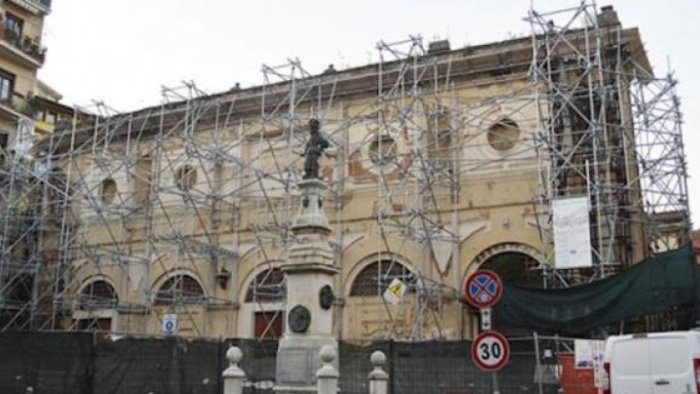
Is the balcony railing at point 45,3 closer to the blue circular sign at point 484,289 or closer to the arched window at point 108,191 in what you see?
the arched window at point 108,191

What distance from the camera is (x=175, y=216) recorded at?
2597cm

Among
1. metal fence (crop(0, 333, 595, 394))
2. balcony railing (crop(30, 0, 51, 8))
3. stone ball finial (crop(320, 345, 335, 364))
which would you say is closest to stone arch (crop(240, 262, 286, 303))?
metal fence (crop(0, 333, 595, 394))

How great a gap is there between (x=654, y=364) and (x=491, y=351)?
3.46 m

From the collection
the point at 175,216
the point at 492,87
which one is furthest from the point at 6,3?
the point at 492,87

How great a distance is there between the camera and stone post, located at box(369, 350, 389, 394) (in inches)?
541

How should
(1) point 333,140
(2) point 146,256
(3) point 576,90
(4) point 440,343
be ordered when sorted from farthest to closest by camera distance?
(2) point 146,256 → (1) point 333,140 → (3) point 576,90 → (4) point 440,343

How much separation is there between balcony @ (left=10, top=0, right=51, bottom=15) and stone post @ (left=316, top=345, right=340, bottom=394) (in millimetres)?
25960

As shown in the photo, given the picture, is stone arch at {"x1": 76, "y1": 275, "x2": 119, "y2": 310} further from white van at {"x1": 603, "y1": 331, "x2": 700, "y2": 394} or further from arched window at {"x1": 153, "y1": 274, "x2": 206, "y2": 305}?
white van at {"x1": 603, "y1": 331, "x2": 700, "y2": 394}

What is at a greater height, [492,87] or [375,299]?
[492,87]

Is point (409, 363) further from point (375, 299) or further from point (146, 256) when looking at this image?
point (146, 256)

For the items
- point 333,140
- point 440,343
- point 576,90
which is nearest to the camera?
point 440,343

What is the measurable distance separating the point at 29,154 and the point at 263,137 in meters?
10.8

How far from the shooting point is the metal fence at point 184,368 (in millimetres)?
14047

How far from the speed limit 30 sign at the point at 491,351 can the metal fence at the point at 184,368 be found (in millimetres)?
4617
